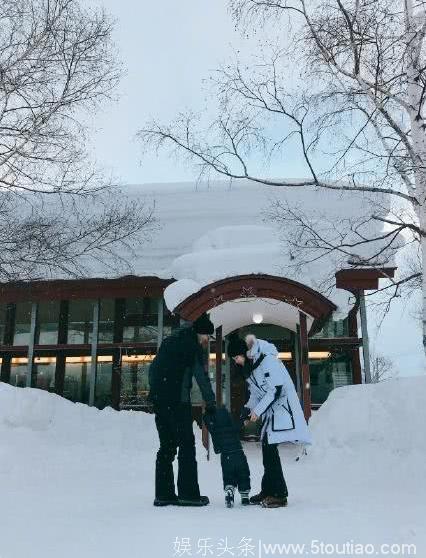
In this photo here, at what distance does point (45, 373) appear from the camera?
1498cm

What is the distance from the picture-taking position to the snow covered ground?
10.7ft

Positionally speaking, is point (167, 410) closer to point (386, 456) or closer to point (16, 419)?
point (386, 456)

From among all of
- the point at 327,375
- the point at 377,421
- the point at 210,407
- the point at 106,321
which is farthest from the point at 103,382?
the point at 210,407

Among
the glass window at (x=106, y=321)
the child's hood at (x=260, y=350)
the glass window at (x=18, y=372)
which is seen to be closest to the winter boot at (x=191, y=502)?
the child's hood at (x=260, y=350)

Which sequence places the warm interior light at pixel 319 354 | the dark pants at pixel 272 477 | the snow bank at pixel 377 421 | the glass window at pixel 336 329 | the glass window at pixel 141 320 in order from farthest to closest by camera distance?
the glass window at pixel 141 320, the glass window at pixel 336 329, the warm interior light at pixel 319 354, the snow bank at pixel 377 421, the dark pants at pixel 272 477

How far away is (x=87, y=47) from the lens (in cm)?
1075

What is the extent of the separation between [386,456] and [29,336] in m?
11.2

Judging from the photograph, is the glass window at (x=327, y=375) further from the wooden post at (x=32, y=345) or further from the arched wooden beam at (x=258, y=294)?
the wooden post at (x=32, y=345)

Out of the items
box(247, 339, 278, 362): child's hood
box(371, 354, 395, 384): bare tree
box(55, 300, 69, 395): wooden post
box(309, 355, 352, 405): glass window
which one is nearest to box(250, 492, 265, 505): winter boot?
box(247, 339, 278, 362): child's hood

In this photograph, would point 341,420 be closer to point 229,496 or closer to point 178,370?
point 229,496

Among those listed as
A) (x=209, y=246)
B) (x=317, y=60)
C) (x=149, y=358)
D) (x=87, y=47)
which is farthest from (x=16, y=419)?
(x=317, y=60)

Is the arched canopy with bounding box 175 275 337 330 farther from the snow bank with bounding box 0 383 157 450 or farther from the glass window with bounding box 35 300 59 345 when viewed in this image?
the glass window with bounding box 35 300 59 345

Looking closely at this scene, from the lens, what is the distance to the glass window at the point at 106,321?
1468 cm

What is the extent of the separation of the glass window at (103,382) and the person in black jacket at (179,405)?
1027 centimetres
